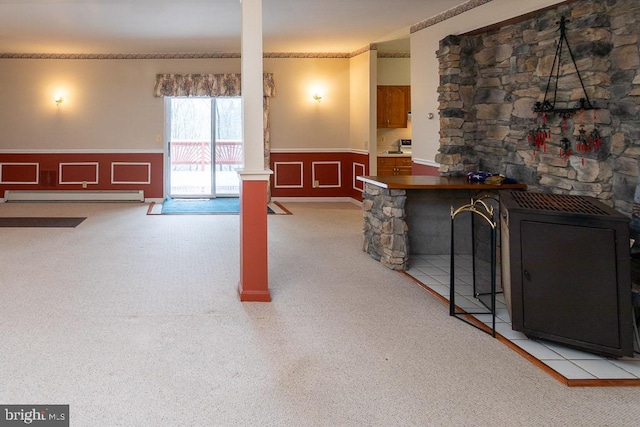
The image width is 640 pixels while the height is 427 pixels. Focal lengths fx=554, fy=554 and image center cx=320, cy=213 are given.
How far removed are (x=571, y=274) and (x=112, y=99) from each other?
8.66 meters

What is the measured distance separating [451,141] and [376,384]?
3588mm

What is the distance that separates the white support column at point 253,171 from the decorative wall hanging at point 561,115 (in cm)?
232

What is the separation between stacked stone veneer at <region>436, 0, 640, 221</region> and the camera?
12.5 feet

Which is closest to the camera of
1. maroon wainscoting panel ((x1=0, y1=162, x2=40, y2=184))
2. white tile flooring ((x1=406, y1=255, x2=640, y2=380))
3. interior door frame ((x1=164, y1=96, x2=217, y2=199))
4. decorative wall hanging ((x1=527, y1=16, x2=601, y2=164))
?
white tile flooring ((x1=406, y1=255, x2=640, y2=380))

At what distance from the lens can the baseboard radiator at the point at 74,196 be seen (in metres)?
9.60

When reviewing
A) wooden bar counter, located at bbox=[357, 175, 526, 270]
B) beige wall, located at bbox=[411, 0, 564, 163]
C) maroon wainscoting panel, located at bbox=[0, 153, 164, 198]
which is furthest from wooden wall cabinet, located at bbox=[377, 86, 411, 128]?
maroon wainscoting panel, located at bbox=[0, 153, 164, 198]

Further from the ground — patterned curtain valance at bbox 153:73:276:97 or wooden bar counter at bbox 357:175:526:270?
patterned curtain valance at bbox 153:73:276:97

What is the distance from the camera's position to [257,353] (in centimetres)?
308

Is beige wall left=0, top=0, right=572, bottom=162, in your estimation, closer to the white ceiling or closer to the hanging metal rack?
the white ceiling

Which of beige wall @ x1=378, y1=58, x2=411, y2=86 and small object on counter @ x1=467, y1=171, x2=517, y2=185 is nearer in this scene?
small object on counter @ x1=467, y1=171, x2=517, y2=185

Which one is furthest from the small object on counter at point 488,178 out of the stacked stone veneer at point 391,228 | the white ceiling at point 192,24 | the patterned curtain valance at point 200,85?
the patterned curtain valance at point 200,85

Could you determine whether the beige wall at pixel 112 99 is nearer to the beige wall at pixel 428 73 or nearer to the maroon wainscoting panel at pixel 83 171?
the maroon wainscoting panel at pixel 83 171

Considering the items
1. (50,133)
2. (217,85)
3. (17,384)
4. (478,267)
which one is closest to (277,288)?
(478,267)

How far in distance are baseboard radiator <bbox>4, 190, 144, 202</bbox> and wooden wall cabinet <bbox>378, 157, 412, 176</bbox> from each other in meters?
4.21
